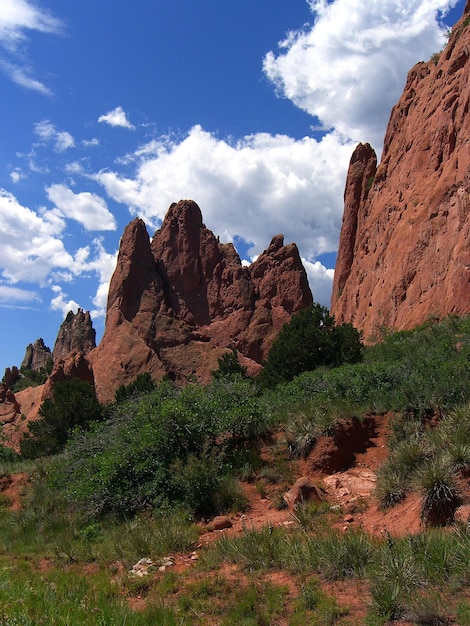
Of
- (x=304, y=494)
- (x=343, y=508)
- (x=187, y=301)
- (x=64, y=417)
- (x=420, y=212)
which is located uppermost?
(x=187, y=301)

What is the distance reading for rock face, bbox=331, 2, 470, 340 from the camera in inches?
1266

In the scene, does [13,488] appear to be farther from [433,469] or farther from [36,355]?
[36,355]

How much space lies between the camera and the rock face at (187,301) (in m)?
60.2

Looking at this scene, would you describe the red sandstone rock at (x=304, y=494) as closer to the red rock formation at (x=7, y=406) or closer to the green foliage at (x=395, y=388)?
the green foliage at (x=395, y=388)

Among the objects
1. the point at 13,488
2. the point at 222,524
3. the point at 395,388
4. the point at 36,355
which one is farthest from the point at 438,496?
the point at 36,355

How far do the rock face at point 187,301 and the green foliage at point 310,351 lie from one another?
107 ft

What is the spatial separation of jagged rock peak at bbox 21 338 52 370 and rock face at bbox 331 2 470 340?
272 ft

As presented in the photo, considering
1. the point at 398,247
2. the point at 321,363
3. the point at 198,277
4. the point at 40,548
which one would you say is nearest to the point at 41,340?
the point at 198,277

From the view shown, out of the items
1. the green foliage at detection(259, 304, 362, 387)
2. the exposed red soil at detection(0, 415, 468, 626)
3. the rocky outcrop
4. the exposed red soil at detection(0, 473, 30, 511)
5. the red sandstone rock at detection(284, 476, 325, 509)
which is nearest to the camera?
the exposed red soil at detection(0, 415, 468, 626)

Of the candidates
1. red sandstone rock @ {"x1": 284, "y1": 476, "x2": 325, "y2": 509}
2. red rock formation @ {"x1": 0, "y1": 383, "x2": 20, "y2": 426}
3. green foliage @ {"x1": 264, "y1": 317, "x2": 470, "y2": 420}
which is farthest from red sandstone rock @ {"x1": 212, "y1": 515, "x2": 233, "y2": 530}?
red rock formation @ {"x1": 0, "y1": 383, "x2": 20, "y2": 426}

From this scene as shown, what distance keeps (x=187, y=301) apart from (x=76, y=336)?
48.7 meters

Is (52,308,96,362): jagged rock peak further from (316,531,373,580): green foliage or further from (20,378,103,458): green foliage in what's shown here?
(316,531,373,580): green foliage

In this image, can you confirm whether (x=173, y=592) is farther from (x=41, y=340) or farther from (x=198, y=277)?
(x=41, y=340)

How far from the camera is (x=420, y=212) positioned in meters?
37.1
